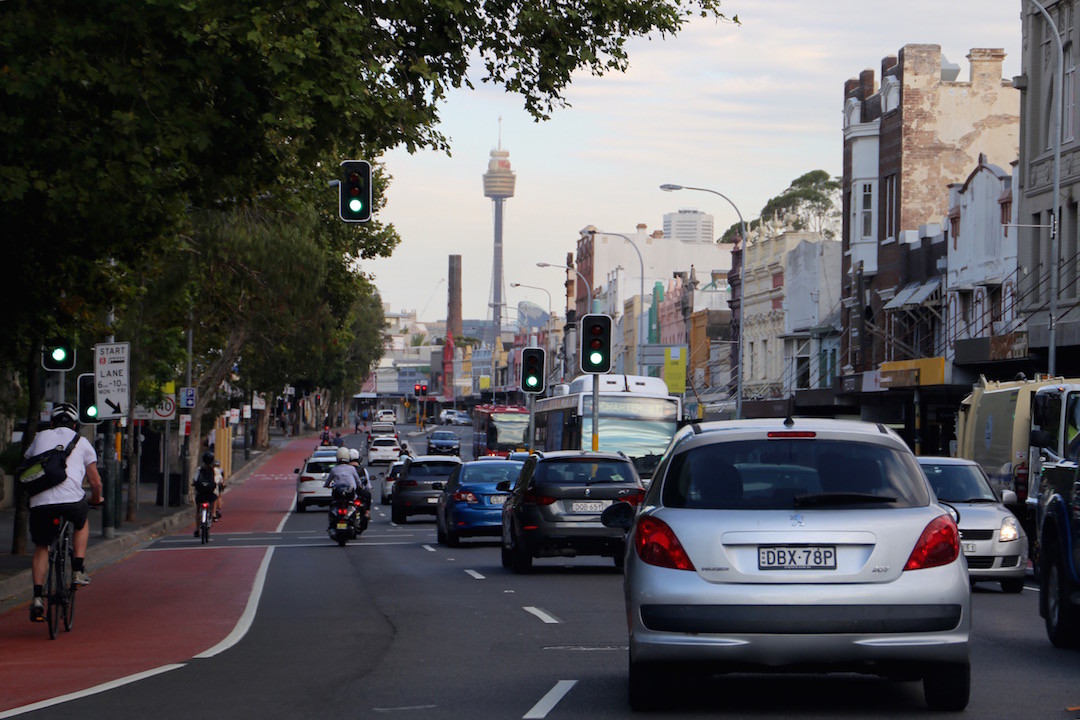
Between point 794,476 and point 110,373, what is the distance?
20.1 metres

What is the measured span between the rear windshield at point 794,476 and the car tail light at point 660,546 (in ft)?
0.61

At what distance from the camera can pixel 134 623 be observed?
16250 mm

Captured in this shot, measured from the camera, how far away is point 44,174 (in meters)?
15.4

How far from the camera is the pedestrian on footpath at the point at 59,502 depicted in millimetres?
14461

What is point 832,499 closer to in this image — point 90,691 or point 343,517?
point 90,691

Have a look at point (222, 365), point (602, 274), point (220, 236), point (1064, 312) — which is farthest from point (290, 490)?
point (602, 274)

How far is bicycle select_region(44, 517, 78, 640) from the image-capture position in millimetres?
14328

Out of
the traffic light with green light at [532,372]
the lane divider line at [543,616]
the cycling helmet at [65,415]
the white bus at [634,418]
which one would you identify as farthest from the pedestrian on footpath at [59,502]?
the white bus at [634,418]

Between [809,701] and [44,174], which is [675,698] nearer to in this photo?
[809,701]

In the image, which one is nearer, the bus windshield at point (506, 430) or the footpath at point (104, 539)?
the footpath at point (104, 539)

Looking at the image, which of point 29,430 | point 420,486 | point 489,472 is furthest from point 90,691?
point 420,486

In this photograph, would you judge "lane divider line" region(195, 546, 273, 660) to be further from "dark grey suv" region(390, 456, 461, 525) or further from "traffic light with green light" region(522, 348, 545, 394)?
"dark grey suv" region(390, 456, 461, 525)

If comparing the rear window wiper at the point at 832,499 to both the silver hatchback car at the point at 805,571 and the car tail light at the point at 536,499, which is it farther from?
the car tail light at the point at 536,499

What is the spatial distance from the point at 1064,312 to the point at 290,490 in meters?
33.2
